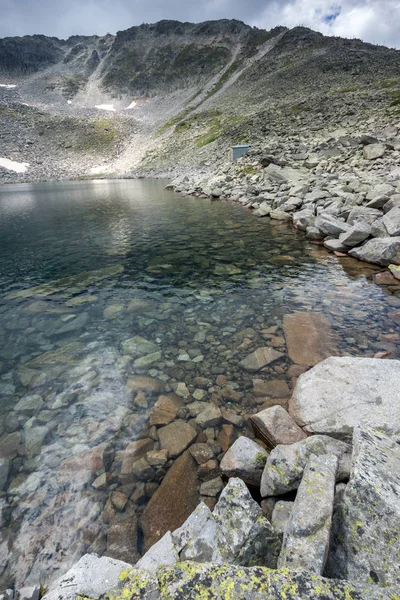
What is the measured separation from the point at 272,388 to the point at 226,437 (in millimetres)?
1524

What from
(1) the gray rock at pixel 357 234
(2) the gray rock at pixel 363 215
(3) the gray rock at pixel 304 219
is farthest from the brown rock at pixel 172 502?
(3) the gray rock at pixel 304 219

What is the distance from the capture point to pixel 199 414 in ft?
16.8

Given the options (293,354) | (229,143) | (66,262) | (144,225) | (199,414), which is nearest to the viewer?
(199,414)

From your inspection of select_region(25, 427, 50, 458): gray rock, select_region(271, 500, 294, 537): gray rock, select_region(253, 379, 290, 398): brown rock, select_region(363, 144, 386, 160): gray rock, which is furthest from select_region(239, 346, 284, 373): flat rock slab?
select_region(363, 144, 386, 160): gray rock

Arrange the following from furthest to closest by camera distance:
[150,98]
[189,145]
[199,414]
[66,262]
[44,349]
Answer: [150,98] < [189,145] < [66,262] < [44,349] < [199,414]

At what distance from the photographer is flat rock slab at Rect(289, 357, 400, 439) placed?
164 inches

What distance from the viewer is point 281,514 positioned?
2.99 metres

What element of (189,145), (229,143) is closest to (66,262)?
(229,143)

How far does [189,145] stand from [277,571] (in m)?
89.7

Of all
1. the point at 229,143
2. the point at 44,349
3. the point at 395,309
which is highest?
the point at 229,143

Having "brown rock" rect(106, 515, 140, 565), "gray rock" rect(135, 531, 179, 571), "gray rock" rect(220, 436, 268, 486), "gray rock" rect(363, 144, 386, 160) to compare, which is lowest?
"brown rock" rect(106, 515, 140, 565)

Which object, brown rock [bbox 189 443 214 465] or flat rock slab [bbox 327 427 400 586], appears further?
brown rock [bbox 189 443 214 465]

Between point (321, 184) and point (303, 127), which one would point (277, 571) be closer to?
point (321, 184)

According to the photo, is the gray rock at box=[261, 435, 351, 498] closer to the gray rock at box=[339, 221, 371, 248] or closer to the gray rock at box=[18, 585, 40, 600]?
the gray rock at box=[18, 585, 40, 600]
